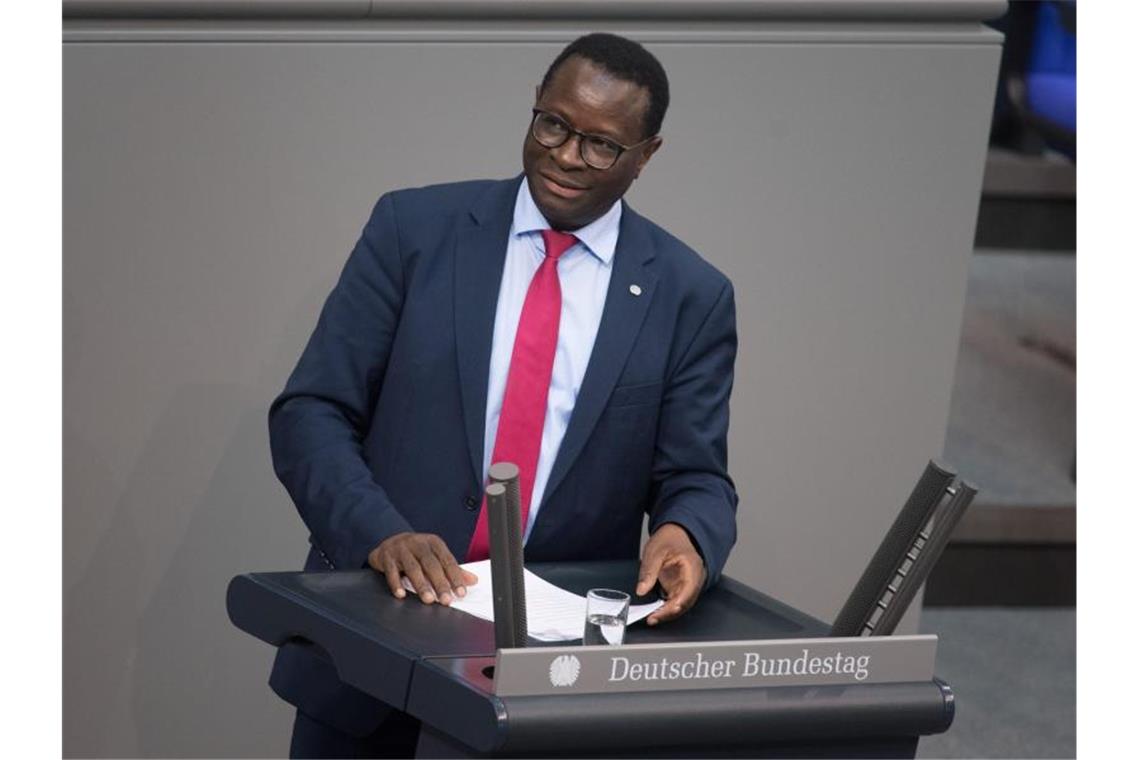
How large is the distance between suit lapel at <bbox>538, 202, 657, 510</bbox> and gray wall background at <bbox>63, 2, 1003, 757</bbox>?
2.72ft

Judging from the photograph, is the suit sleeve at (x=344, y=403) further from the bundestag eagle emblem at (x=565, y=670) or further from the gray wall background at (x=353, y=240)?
the gray wall background at (x=353, y=240)

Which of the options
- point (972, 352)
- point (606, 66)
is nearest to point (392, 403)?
point (606, 66)

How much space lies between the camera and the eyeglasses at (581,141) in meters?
2.49

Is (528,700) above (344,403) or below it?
below

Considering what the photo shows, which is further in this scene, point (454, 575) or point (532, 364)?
point (532, 364)

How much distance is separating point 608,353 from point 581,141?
0.28 m

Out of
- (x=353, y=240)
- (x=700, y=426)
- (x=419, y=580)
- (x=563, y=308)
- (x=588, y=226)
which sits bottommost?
(x=419, y=580)

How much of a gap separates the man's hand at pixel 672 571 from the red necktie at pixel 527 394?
23 cm

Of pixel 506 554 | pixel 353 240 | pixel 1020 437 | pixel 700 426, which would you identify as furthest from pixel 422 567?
pixel 1020 437

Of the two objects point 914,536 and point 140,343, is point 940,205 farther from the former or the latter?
point 914,536

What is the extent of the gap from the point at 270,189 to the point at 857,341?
109 cm

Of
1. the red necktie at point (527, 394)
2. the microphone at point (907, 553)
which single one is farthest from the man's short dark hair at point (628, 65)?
the microphone at point (907, 553)

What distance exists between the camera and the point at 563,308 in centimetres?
261

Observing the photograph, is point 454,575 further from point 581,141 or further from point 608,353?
point 581,141
